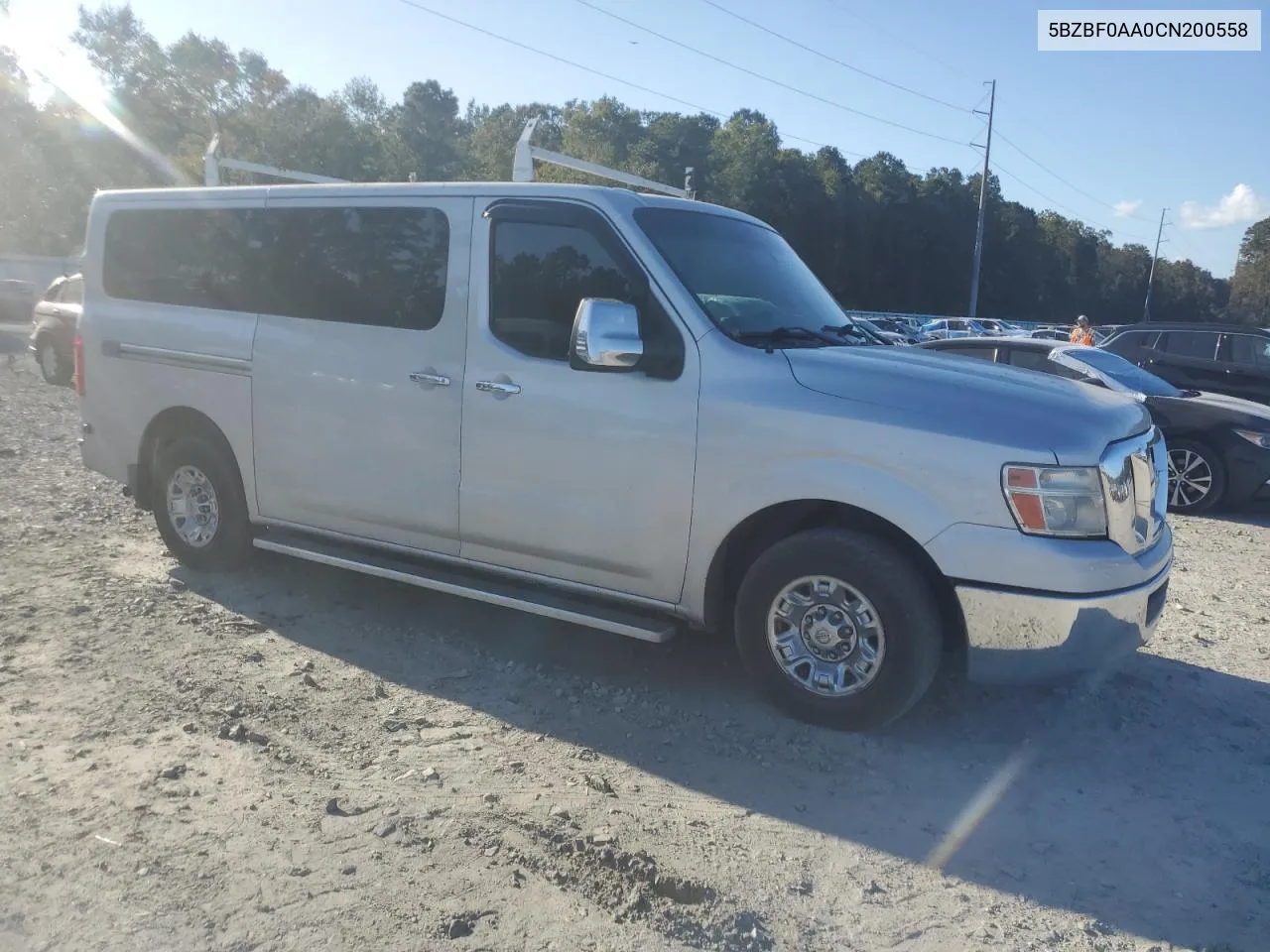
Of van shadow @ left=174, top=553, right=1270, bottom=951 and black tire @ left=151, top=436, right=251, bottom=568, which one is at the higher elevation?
black tire @ left=151, top=436, right=251, bottom=568

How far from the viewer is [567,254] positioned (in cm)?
467

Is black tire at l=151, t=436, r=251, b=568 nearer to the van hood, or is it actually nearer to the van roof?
the van roof

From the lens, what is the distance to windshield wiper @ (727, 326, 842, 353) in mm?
4392

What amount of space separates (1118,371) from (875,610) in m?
7.57

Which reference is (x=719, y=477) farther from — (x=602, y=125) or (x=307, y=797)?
(x=602, y=125)

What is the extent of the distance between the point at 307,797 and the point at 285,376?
8.49 feet

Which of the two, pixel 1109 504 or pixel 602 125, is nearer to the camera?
pixel 1109 504

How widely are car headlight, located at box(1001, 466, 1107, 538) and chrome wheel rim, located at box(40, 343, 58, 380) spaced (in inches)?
624

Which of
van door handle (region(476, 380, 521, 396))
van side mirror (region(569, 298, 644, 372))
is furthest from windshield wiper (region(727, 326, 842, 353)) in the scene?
van door handle (region(476, 380, 521, 396))

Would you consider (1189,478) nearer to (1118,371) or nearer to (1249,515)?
(1249,515)

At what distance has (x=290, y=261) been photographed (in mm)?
5598

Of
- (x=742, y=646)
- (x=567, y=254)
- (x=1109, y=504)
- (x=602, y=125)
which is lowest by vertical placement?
(x=742, y=646)

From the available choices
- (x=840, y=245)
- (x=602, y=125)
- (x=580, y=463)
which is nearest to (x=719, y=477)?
(x=580, y=463)

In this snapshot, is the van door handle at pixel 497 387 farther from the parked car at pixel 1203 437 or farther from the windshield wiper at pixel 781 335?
the parked car at pixel 1203 437
